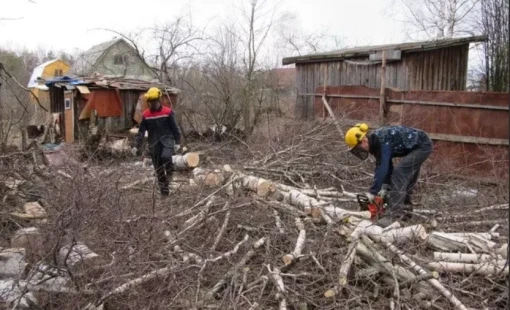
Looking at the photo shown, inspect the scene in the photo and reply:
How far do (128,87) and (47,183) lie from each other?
9165 millimetres

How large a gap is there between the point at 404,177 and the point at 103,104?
11.2 m

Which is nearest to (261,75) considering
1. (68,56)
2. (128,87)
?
(128,87)

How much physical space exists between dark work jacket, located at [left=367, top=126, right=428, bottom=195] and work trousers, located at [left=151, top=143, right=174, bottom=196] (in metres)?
3.02

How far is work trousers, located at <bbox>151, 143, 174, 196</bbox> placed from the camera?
6719 millimetres

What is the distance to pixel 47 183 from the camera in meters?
5.98

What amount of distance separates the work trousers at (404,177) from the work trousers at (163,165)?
319 cm

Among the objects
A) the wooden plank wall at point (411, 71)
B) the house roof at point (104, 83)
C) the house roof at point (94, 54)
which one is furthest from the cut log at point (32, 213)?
the house roof at point (94, 54)

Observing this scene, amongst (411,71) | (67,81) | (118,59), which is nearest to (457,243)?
(411,71)

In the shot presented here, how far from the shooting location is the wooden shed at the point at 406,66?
1043cm

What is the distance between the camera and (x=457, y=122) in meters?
8.12

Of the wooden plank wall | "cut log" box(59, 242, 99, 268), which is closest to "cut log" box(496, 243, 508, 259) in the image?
"cut log" box(59, 242, 99, 268)

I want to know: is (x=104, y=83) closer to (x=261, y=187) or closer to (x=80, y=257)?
(x=261, y=187)

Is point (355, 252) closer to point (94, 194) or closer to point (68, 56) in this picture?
point (94, 194)

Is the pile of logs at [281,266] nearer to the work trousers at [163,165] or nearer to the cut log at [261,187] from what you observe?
the cut log at [261,187]
